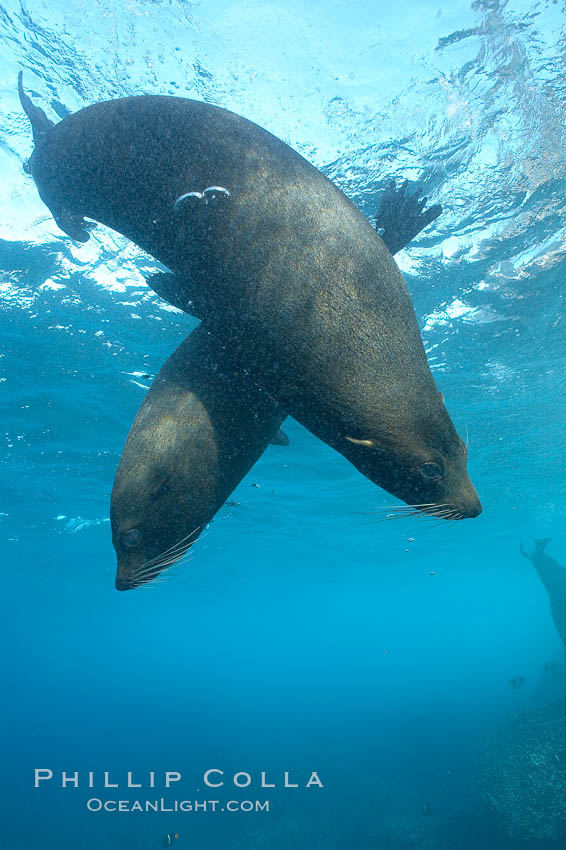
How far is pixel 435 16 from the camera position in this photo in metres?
5.74

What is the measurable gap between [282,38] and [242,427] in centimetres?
578

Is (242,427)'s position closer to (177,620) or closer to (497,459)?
(497,459)

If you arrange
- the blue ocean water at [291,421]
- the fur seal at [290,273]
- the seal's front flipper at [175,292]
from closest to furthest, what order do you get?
the fur seal at [290,273] < the seal's front flipper at [175,292] < the blue ocean water at [291,421]

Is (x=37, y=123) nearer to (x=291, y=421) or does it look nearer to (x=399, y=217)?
(x=399, y=217)

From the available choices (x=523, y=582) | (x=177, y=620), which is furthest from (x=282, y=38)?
(x=523, y=582)

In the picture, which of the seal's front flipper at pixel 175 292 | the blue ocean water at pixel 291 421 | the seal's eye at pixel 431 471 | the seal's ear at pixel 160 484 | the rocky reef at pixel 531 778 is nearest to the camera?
the seal's eye at pixel 431 471

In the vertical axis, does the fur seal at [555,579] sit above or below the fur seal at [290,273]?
below

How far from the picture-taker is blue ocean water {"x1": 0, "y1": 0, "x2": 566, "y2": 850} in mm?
6043

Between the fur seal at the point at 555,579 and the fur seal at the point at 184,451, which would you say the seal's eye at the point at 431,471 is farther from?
the fur seal at the point at 555,579

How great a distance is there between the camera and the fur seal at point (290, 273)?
218cm

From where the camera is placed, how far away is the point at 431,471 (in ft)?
7.56

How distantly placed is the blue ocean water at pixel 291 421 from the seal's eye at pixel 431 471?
1854 millimetres

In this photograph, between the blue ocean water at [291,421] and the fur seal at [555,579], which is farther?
the fur seal at [555,579]

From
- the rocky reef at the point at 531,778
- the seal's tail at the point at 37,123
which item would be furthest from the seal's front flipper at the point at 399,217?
the rocky reef at the point at 531,778
